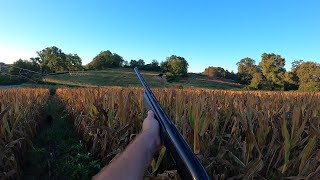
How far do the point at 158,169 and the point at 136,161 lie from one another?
6.23 feet

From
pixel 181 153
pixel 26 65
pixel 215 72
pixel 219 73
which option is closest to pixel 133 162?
pixel 181 153

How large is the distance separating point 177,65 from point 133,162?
7496cm

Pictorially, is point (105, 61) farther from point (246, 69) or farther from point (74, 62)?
point (246, 69)

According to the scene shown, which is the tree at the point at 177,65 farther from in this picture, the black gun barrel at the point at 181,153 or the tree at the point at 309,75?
the black gun barrel at the point at 181,153

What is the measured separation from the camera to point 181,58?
81188 millimetres

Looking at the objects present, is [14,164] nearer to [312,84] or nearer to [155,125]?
[155,125]

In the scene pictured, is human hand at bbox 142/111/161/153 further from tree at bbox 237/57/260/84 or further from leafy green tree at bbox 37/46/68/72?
tree at bbox 237/57/260/84

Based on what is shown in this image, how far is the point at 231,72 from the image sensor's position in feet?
286

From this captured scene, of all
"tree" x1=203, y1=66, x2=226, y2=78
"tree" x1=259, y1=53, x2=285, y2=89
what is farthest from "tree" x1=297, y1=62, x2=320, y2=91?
"tree" x1=203, y1=66, x2=226, y2=78

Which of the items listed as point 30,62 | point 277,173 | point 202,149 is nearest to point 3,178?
point 202,149

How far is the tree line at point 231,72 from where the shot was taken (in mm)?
63344

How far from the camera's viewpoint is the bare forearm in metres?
0.77

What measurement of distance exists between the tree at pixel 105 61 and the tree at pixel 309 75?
44.6m

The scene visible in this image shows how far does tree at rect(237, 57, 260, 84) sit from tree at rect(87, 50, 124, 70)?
105ft
